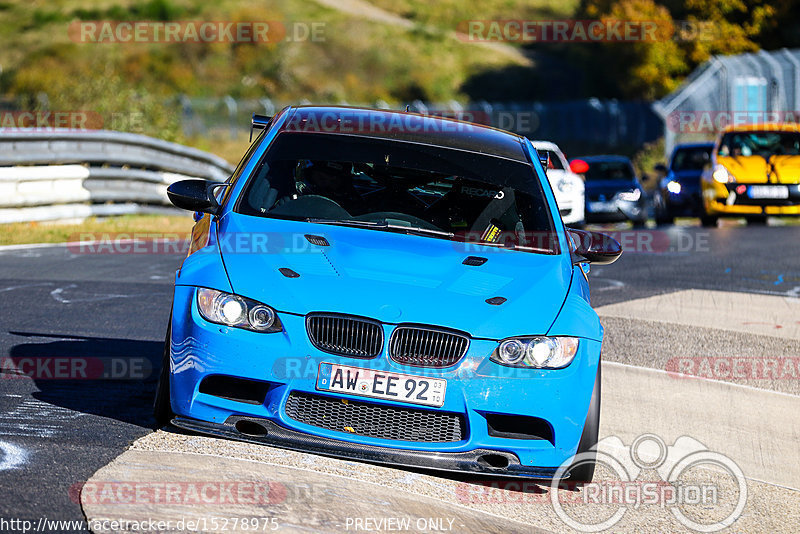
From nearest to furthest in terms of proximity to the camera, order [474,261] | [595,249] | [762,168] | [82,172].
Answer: [474,261], [595,249], [82,172], [762,168]

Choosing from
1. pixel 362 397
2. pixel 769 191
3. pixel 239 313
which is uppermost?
pixel 239 313

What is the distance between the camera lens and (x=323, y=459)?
5512 millimetres

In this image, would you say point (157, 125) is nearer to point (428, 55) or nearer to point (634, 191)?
point (634, 191)

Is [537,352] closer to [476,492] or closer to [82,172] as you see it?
[476,492]

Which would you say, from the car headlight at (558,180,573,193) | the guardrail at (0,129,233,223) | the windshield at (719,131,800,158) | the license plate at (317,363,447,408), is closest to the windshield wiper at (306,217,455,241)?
the license plate at (317,363,447,408)

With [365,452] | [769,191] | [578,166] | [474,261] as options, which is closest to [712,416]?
[474,261]

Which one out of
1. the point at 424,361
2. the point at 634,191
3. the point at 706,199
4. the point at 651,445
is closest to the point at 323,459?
the point at 424,361

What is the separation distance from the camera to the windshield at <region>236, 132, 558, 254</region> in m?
6.31

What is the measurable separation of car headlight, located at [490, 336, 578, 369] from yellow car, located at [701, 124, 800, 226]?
53.5 feet

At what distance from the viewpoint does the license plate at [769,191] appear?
20.7 m

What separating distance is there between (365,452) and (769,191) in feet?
55.4

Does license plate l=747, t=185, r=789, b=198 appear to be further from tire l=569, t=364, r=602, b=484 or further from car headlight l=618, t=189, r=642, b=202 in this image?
tire l=569, t=364, r=602, b=484

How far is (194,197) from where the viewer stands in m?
6.20

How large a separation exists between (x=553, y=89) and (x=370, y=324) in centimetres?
6248
